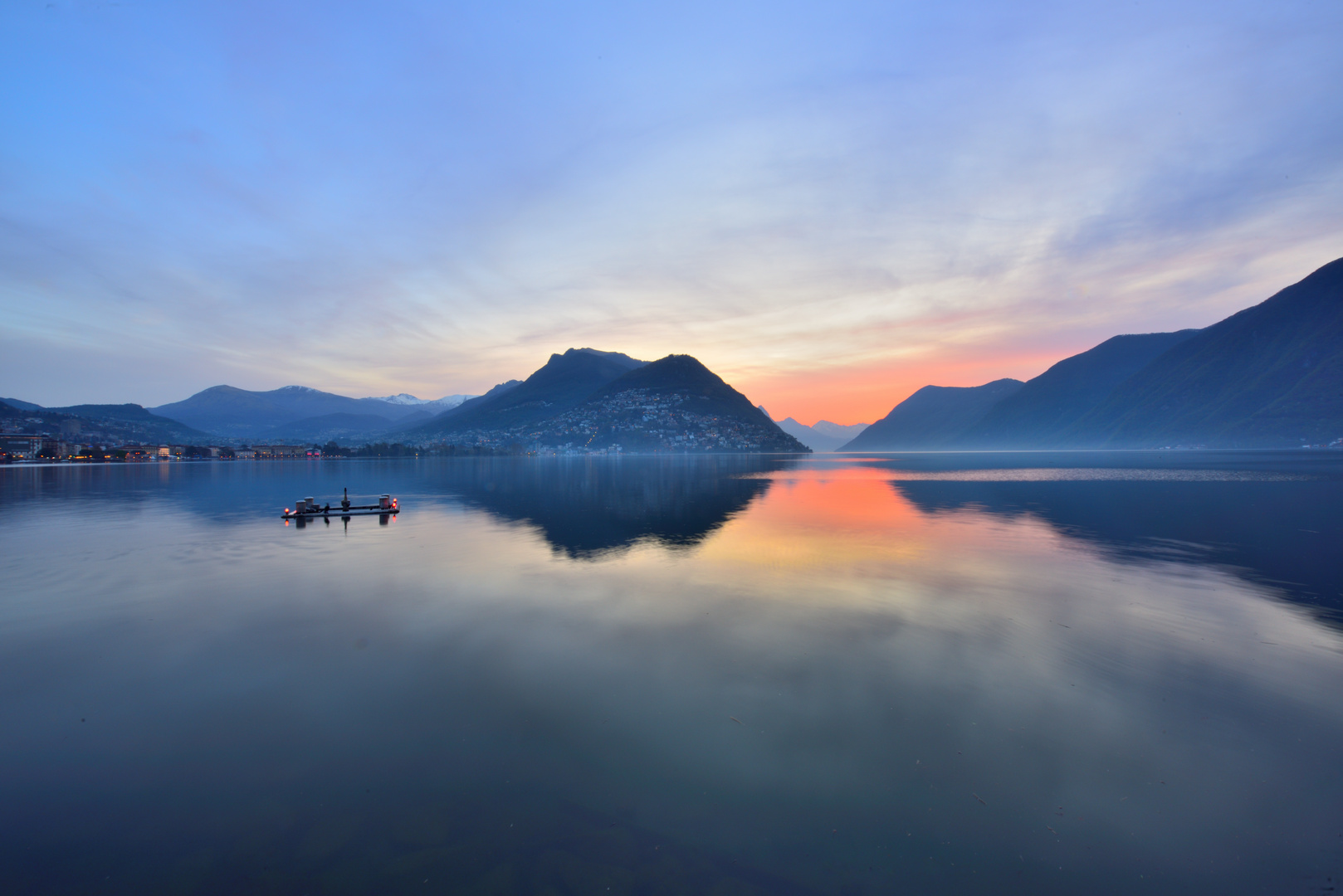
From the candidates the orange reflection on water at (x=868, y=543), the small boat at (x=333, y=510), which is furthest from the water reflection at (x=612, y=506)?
the small boat at (x=333, y=510)

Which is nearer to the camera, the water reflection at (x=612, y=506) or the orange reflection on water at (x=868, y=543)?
the orange reflection on water at (x=868, y=543)

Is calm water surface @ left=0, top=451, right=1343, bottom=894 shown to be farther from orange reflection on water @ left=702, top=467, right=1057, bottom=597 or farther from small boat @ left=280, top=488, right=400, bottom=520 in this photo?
small boat @ left=280, top=488, right=400, bottom=520

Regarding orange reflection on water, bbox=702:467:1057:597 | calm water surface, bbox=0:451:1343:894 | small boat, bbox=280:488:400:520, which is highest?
small boat, bbox=280:488:400:520

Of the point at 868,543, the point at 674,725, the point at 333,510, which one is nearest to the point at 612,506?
the point at 333,510

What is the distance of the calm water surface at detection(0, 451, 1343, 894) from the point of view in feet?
21.4

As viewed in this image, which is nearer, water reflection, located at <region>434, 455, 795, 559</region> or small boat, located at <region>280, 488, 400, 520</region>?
water reflection, located at <region>434, 455, 795, 559</region>

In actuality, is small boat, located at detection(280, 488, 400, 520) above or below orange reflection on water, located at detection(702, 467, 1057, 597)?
above

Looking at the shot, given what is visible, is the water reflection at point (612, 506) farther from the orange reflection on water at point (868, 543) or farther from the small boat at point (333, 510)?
the small boat at point (333, 510)

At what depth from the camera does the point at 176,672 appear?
12266 mm

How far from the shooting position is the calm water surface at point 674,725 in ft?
21.4

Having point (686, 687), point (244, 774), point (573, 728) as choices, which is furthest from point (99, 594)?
point (686, 687)

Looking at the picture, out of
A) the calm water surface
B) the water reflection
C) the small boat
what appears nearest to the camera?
the calm water surface

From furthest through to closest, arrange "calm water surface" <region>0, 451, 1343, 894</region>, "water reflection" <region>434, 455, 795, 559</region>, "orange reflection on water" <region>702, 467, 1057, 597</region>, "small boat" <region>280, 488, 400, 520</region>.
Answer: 1. "small boat" <region>280, 488, 400, 520</region>
2. "water reflection" <region>434, 455, 795, 559</region>
3. "orange reflection on water" <region>702, 467, 1057, 597</region>
4. "calm water surface" <region>0, 451, 1343, 894</region>

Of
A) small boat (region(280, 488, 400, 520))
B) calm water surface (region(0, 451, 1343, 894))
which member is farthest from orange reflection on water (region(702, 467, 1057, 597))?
small boat (region(280, 488, 400, 520))
